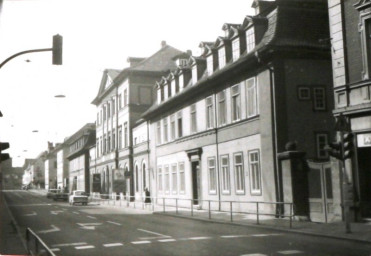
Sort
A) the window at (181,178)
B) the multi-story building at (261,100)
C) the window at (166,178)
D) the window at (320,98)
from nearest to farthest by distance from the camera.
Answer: the multi-story building at (261,100), the window at (320,98), the window at (181,178), the window at (166,178)

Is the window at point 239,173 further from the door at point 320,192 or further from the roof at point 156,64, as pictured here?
the roof at point 156,64

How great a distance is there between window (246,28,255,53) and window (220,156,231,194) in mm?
6367

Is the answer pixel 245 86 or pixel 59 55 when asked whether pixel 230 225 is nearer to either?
pixel 245 86

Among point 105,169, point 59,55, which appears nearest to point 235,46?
point 59,55

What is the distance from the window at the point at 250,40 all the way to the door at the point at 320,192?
8006 millimetres

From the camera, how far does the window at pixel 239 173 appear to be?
2619 centimetres

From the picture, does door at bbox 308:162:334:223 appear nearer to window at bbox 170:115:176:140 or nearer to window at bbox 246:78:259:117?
window at bbox 246:78:259:117

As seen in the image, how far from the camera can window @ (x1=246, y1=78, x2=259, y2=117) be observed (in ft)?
81.3

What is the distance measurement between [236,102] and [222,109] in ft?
6.43

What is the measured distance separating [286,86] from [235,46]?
18.4 ft

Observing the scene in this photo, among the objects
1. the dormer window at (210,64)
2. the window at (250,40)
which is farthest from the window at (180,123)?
the window at (250,40)

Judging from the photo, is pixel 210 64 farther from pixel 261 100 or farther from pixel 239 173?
pixel 239 173

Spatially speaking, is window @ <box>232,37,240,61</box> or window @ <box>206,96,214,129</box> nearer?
window @ <box>232,37,240,61</box>

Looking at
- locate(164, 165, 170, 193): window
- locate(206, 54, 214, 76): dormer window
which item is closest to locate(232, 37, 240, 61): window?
locate(206, 54, 214, 76): dormer window
